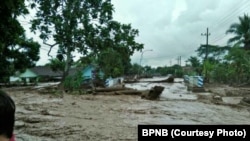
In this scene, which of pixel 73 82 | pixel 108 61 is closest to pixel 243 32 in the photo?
pixel 108 61

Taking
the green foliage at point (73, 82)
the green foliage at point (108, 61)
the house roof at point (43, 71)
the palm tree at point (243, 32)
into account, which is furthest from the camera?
the house roof at point (43, 71)

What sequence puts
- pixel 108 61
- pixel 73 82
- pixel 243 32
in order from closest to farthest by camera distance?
1. pixel 73 82
2. pixel 108 61
3. pixel 243 32

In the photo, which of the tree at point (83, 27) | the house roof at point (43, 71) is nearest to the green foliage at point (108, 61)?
the tree at point (83, 27)

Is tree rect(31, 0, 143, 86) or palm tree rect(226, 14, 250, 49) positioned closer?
tree rect(31, 0, 143, 86)

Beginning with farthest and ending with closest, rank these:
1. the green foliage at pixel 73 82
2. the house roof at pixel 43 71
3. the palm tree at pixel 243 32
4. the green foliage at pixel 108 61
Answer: the house roof at pixel 43 71, the palm tree at pixel 243 32, the green foliage at pixel 108 61, the green foliage at pixel 73 82

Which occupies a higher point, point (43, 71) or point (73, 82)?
point (43, 71)

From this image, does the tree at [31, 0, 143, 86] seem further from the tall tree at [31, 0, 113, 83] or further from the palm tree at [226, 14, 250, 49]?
the palm tree at [226, 14, 250, 49]

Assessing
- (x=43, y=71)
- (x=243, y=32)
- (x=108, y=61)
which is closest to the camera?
(x=108, y=61)

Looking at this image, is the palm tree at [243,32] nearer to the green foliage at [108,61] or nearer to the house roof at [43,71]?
the green foliage at [108,61]

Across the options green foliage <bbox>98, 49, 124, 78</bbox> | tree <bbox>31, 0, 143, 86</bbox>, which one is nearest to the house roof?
green foliage <bbox>98, 49, 124, 78</bbox>

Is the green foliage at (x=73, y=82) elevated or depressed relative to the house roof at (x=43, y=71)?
depressed

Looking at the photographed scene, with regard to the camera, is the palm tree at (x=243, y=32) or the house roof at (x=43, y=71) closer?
the palm tree at (x=243, y=32)

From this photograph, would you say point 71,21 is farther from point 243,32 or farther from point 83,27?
point 243,32

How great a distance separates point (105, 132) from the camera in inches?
376
